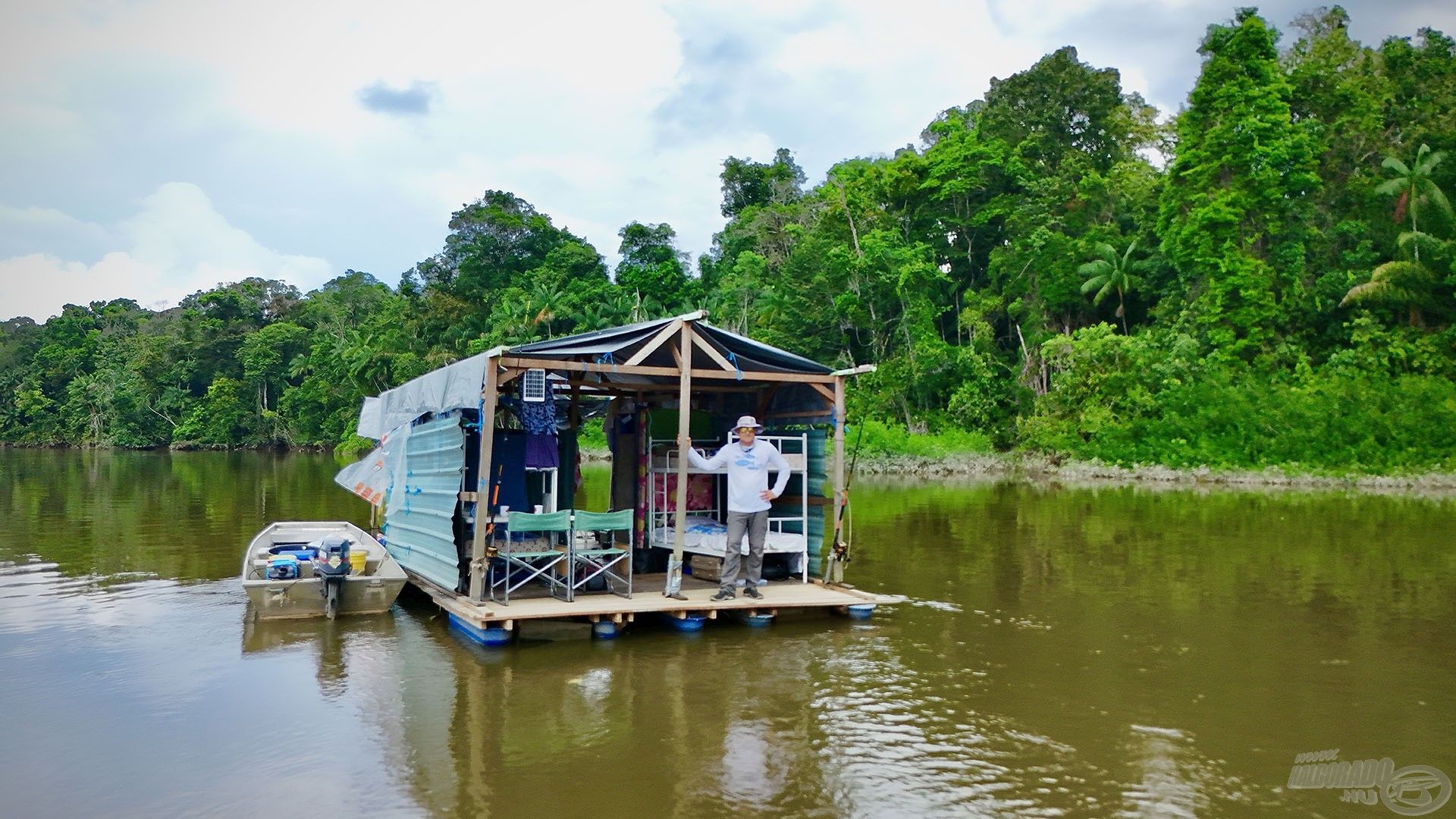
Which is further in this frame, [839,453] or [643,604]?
[839,453]

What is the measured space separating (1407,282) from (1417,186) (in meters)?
3.11

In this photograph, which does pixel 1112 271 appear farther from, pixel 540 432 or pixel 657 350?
pixel 540 432

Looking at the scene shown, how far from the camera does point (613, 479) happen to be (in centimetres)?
1246

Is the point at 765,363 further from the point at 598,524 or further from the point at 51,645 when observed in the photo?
the point at 51,645

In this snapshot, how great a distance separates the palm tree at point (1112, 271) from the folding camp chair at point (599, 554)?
2992 centimetres

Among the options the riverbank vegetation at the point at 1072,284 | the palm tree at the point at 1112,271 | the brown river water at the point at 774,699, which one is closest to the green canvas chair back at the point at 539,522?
the brown river water at the point at 774,699

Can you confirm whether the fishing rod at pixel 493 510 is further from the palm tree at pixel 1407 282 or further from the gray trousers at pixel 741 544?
the palm tree at pixel 1407 282

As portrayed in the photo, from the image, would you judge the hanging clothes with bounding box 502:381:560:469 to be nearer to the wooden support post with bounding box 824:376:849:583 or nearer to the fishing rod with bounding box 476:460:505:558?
the fishing rod with bounding box 476:460:505:558

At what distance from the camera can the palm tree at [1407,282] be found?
95.5 feet

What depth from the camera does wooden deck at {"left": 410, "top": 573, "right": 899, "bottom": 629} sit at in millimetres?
8844

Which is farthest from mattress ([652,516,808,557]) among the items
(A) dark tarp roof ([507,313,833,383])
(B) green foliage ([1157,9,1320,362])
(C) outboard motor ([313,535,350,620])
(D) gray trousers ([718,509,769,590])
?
(B) green foliage ([1157,9,1320,362])

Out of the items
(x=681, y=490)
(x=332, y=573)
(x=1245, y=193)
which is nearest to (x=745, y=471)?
(x=681, y=490)

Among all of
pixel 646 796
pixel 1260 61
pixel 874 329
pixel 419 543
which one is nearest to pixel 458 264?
pixel 874 329

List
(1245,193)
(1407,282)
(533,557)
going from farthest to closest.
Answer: (1245,193)
(1407,282)
(533,557)
